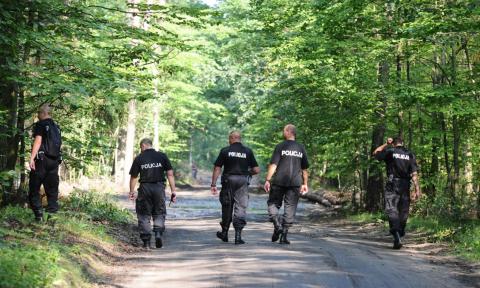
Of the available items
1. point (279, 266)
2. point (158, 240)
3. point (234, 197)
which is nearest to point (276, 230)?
point (234, 197)

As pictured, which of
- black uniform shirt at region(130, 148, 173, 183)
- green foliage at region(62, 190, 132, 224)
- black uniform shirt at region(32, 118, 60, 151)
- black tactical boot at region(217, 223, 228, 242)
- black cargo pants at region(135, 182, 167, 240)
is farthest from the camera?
green foliage at region(62, 190, 132, 224)

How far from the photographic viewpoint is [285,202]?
11891 millimetres

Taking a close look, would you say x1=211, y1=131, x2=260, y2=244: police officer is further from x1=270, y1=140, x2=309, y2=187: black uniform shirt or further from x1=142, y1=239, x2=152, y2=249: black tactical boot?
x1=142, y1=239, x2=152, y2=249: black tactical boot

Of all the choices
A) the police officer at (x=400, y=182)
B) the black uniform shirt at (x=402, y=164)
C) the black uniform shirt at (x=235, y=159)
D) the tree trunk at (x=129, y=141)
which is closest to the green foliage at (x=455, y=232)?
the police officer at (x=400, y=182)

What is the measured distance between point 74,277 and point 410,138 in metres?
13.4

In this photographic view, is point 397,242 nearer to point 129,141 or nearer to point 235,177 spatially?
point 235,177

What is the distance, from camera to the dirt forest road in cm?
788

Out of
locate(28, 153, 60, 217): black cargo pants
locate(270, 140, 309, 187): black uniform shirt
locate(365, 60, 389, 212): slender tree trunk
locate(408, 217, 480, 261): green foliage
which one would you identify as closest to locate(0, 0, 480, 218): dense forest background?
locate(365, 60, 389, 212): slender tree trunk

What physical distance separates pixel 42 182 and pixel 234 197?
3634 mm

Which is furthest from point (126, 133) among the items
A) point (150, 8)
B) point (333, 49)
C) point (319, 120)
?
point (150, 8)

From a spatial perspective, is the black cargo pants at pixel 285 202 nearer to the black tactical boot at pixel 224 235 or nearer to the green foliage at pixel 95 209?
the black tactical boot at pixel 224 235

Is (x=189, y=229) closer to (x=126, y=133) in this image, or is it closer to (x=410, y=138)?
(x=410, y=138)

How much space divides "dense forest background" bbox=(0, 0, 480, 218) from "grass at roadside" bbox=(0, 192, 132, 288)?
930 millimetres

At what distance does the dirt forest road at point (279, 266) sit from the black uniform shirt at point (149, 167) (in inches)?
53.2
